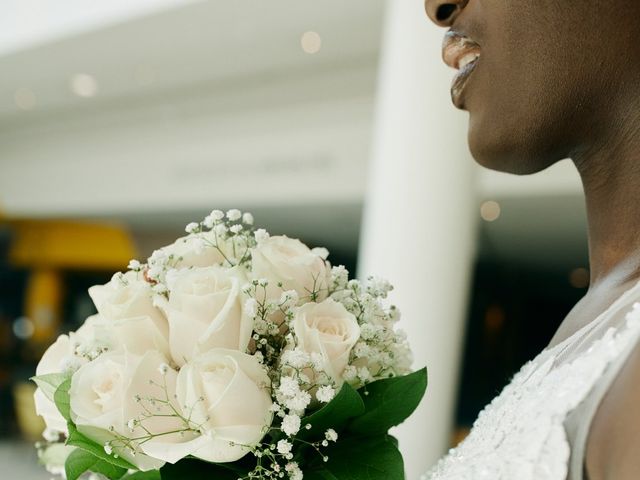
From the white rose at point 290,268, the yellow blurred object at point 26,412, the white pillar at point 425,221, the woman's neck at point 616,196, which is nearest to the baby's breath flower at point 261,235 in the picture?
the white rose at point 290,268

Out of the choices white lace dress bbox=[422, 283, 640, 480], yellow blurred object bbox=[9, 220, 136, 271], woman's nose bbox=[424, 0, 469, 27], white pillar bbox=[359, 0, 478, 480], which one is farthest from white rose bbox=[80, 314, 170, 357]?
yellow blurred object bbox=[9, 220, 136, 271]

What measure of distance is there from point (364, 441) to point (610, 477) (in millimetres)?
421

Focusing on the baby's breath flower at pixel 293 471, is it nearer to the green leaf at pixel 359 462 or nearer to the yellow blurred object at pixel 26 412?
the green leaf at pixel 359 462

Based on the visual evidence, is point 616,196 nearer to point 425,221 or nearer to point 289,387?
point 289,387

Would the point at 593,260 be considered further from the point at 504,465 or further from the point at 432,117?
the point at 432,117

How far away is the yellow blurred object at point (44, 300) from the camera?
1711cm

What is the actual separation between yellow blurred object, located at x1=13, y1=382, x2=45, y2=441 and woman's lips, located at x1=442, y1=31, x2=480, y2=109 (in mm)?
11324

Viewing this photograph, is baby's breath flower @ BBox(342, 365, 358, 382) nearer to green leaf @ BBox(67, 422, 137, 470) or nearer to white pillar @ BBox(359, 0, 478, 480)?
green leaf @ BBox(67, 422, 137, 470)

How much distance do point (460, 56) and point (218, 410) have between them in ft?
2.23

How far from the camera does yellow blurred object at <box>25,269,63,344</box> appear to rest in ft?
56.1

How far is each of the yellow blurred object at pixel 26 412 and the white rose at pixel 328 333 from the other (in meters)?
11.2

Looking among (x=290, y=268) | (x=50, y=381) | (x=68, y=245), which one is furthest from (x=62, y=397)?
(x=68, y=245)

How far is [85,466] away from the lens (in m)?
1.06

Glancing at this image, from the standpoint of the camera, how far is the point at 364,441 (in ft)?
3.52
